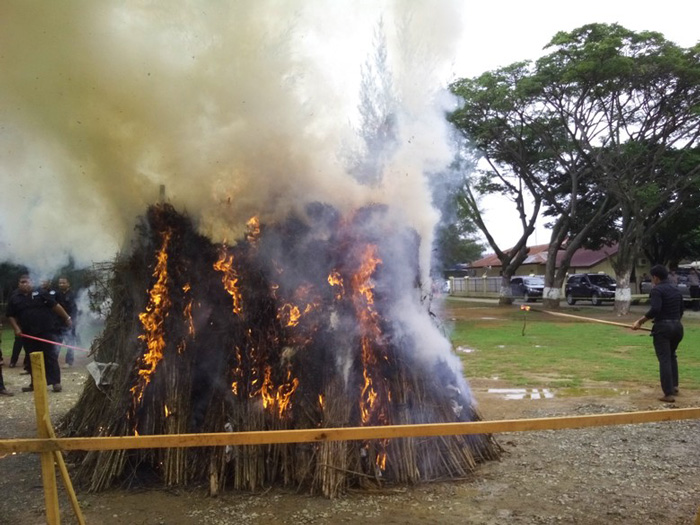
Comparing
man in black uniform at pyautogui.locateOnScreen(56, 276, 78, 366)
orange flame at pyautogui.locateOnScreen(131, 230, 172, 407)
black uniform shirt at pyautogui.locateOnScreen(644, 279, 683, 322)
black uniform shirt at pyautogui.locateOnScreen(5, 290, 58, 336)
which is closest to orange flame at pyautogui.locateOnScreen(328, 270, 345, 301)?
orange flame at pyautogui.locateOnScreen(131, 230, 172, 407)

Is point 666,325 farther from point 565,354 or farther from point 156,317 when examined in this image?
point 156,317

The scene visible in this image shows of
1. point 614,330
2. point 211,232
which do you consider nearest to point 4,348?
point 211,232

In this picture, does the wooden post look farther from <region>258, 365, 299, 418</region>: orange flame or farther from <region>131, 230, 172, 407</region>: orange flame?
<region>258, 365, 299, 418</region>: orange flame

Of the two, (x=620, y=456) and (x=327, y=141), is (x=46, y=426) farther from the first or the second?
(x=620, y=456)

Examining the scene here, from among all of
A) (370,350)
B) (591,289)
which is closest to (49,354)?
(370,350)

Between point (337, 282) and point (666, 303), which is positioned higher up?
point (337, 282)

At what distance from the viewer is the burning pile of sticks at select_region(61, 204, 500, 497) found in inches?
174

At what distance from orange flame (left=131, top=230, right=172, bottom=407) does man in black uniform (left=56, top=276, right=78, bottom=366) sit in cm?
559

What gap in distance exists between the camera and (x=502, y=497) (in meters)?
4.21

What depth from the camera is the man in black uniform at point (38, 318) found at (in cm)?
833

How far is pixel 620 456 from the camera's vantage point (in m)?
5.17

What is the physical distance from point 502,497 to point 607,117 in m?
19.9

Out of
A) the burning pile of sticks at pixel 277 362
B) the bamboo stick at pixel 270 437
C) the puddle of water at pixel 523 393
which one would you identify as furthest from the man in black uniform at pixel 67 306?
the puddle of water at pixel 523 393

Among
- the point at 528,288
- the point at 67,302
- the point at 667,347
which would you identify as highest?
the point at 67,302
